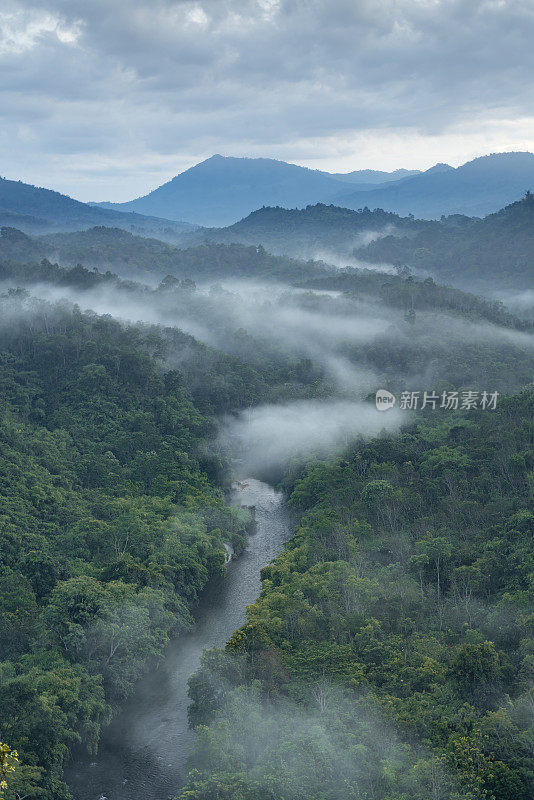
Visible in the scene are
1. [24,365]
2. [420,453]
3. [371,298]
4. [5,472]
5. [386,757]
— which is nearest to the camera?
[386,757]

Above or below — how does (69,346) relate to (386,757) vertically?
above

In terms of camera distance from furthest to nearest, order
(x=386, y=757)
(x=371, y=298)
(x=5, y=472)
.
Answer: (x=371, y=298) → (x=5, y=472) → (x=386, y=757)

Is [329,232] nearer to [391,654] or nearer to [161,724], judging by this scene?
[391,654]

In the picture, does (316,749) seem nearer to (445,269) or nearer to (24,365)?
(24,365)

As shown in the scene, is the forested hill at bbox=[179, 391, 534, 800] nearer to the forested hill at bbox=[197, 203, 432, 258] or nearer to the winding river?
the winding river

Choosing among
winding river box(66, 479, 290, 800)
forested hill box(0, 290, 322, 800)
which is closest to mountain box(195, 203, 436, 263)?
forested hill box(0, 290, 322, 800)

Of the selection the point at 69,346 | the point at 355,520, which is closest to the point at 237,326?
the point at 69,346
